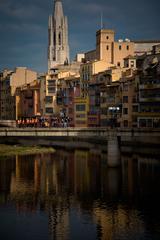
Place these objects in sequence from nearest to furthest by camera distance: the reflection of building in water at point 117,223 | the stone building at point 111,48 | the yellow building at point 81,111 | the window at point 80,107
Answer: the reflection of building in water at point 117,223 < the yellow building at point 81,111 < the window at point 80,107 < the stone building at point 111,48

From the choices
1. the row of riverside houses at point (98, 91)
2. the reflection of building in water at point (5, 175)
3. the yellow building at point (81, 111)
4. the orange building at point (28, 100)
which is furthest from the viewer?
the orange building at point (28, 100)

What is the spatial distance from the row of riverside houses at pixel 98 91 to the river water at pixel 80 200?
19139 mm

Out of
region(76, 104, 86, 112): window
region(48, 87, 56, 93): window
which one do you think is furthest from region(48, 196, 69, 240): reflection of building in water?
region(48, 87, 56, 93): window

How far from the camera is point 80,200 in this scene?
4328cm

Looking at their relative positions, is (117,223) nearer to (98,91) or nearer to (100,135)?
(100,135)

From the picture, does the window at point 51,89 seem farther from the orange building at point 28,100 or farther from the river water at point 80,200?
the river water at point 80,200

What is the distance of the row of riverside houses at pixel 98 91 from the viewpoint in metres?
83.9

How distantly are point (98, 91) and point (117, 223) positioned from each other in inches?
2618

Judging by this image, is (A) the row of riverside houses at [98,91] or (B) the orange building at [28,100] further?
(B) the orange building at [28,100]

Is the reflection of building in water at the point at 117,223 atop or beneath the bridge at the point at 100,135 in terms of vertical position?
beneath

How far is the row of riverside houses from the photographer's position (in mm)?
83863

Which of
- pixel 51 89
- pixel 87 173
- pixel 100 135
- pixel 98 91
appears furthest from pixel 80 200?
pixel 51 89

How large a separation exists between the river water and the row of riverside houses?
62.8 ft

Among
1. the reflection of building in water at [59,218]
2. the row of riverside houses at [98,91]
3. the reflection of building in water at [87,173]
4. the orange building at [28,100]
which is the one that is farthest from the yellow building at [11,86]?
the reflection of building in water at [59,218]
